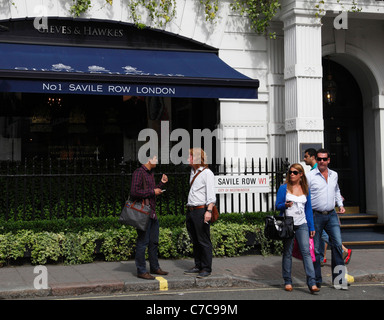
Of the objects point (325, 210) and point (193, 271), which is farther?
point (193, 271)

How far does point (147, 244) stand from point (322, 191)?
2656mm

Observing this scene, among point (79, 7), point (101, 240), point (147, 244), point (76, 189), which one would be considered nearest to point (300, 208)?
point (147, 244)

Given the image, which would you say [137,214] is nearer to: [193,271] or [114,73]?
[193,271]

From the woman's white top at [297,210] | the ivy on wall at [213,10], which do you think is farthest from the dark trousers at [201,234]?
the ivy on wall at [213,10]

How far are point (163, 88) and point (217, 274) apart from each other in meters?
3.67

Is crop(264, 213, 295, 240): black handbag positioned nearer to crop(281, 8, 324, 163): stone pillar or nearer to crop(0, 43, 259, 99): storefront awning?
crop(0, 43, 259, 99): storefront awning

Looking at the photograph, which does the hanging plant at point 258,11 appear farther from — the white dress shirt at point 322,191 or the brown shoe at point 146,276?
the brown shoe at point 146,276

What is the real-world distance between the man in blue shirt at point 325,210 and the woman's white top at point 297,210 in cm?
40

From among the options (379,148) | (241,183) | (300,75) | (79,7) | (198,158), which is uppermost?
(79,7)

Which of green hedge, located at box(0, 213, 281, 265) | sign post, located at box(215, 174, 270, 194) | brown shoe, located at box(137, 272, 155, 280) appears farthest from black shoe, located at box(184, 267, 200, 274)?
sign post, located at box(215, 174, 270, 194)

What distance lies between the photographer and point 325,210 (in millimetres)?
7520

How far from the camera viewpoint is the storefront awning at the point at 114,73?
940 cm

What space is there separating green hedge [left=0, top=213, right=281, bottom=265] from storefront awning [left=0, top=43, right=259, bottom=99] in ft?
7.79

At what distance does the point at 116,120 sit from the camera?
523 inches
